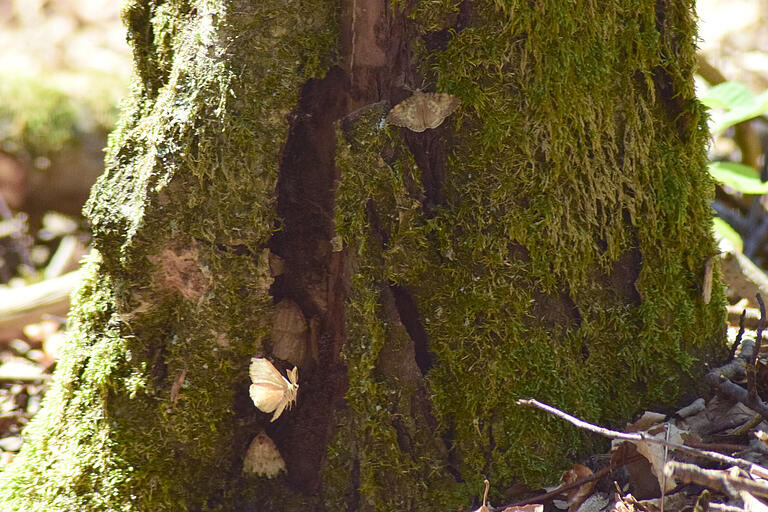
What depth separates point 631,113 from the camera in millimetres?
1643

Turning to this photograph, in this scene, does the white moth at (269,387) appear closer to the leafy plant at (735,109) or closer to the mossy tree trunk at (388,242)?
the mossy tree trunk at (388,242)

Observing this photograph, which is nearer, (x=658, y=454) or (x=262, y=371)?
(x=658, y=454)

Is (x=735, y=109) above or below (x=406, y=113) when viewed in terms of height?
above

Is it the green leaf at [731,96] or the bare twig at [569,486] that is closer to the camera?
the bare twig at [569,486]

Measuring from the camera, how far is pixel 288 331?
1.75 m

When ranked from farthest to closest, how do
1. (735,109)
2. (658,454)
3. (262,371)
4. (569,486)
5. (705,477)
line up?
(735,109) → (262,371) → (569,486) → (658,454) → (705,477)

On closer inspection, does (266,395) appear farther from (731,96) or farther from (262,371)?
(731,96)

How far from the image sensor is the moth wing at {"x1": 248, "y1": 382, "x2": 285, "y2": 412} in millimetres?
1616

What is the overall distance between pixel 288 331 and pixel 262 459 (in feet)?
1.21

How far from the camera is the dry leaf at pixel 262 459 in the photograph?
177cm

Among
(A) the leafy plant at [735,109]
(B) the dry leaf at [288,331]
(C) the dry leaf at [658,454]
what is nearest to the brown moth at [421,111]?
(B) the dry leaf at [288,331]

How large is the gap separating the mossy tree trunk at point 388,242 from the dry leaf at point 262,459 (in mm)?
78

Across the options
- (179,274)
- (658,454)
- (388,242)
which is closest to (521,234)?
(388,242)

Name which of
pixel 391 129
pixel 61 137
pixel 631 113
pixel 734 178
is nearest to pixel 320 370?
pixel 391 129
